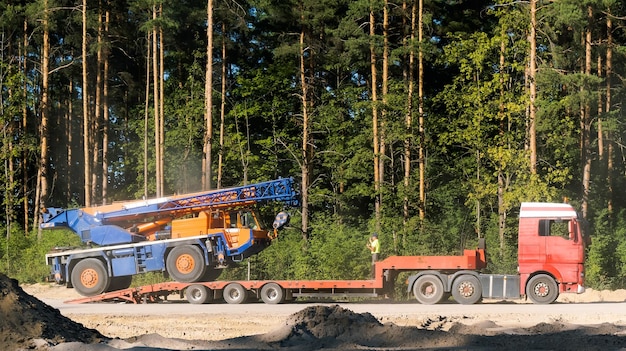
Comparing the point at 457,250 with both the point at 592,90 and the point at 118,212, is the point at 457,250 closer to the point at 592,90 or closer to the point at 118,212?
Answer: the point at 592,90

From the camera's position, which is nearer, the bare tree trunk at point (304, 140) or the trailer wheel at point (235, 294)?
the trailer wheel at point (235, 294)

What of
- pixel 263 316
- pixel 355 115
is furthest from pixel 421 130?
pixel 263 316

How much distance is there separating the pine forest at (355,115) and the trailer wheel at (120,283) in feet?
16.8

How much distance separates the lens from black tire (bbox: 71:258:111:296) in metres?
26.1

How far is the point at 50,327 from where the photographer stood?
48.7 ft

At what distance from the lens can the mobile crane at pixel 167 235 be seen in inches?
1000

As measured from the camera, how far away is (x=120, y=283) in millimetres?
26922

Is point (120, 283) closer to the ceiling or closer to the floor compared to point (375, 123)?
closer to the floor

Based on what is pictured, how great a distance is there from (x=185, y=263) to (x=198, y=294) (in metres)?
1.12

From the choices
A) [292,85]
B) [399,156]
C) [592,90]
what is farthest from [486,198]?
[292,85]

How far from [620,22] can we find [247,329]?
97.9 ft

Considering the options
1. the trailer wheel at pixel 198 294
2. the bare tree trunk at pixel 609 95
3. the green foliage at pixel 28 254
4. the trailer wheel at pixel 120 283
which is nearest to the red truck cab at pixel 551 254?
the trailer wheel at pixel 198 294

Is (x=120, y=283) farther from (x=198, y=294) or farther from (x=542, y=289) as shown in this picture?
(x=542, y=289)

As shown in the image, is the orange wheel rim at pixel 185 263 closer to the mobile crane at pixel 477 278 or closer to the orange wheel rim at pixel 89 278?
the mobile crane at pixel 477 278
